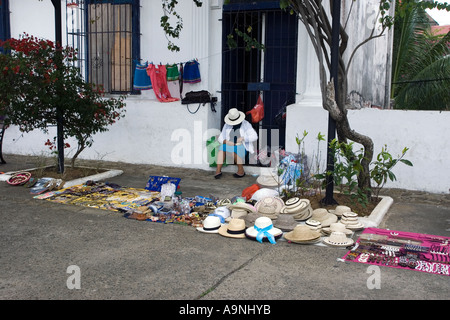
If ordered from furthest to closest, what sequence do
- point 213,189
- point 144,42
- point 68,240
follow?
point 144,42 < point 213,189 < point 68,240

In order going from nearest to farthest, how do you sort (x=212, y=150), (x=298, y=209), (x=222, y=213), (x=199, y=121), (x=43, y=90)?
(x=298, y=209), (x=222, y=213), (x=43, y=90), (x=212, y=150), (x=199, y=121)

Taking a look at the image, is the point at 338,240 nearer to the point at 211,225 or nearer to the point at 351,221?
the point at 351,221

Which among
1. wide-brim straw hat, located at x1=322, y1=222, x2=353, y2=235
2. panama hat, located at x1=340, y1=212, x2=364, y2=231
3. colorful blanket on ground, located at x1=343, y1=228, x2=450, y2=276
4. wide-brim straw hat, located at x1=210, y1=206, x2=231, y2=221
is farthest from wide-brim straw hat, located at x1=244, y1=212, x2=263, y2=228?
colorful blanket on ground, located at x1=343, y1=228, x2=450, y2=276

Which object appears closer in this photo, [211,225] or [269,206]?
[211,225]

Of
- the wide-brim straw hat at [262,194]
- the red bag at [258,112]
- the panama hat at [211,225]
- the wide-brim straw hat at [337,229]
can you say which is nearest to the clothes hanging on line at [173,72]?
the red bag at [258,112]

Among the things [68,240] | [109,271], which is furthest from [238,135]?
[109,271]

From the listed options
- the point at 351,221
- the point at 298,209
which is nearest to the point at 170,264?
the point at 298,209

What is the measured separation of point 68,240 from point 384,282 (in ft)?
10.4

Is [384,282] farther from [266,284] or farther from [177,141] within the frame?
[177,141]

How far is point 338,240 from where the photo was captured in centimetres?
505

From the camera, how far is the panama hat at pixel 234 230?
210 inches

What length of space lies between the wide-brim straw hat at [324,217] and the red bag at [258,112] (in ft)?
10.6

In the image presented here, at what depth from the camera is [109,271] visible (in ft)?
14.1

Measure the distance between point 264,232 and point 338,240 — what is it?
0.76m
